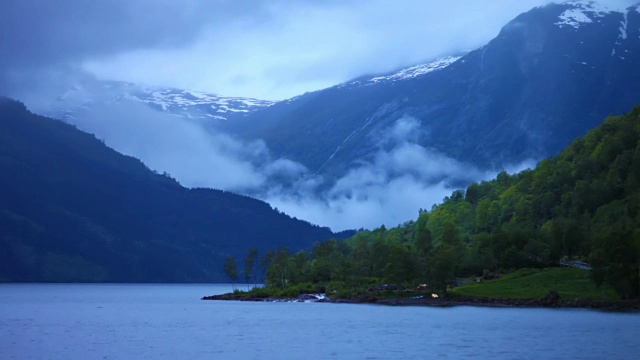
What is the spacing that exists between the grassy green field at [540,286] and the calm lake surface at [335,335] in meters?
13.9

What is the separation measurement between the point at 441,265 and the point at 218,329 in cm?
6122

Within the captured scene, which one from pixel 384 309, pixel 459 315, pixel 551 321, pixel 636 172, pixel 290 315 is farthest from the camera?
pixel 636 172

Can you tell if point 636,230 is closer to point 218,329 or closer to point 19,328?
point 218,329

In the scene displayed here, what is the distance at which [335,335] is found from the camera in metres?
102

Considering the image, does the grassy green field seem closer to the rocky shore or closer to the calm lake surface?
the rocky shore

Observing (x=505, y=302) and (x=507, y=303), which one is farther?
(x=505, y=302)

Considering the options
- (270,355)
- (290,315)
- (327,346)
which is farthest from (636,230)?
(270,355)

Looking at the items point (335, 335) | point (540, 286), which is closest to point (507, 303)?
point (540, 286)

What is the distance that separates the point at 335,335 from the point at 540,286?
232ft

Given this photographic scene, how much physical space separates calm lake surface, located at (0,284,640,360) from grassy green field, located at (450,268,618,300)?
13.9 meters

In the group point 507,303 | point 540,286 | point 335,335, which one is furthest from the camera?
point 540,286

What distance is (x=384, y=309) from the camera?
156 meters

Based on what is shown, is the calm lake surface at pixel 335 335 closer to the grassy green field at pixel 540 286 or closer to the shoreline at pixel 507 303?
the shoreline at pixel 507 303

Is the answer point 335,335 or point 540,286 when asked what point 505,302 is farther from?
point 335,335
